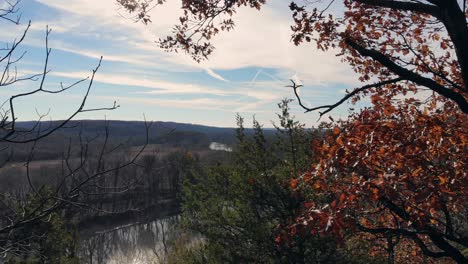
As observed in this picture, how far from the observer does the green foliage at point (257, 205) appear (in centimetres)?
1245

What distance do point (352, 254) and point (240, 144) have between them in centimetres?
543

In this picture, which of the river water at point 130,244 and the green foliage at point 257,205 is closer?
the green foliage at point 257,205

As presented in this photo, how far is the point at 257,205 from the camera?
1334 centimetres

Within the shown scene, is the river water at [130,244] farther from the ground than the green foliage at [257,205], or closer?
closer

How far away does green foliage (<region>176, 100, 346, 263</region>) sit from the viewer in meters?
12.4

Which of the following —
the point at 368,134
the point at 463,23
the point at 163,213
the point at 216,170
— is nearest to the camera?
the point at 463,23

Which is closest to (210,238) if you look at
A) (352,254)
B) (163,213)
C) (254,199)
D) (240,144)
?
(254,199)

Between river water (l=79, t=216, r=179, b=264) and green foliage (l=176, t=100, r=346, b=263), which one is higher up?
green foliage (l=176, t=100, r=346, b=263)

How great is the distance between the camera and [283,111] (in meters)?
14.8

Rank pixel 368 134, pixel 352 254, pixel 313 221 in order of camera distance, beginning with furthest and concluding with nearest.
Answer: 1. pixel 352 254
2. pixel 368 134
3. pixel 313 221

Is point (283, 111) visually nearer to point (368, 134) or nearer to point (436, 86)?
point (368, 134)

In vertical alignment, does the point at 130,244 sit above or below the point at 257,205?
below

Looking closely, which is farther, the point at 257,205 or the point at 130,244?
the point at 130,244

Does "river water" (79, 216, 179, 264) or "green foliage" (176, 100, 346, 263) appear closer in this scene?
"green foliage" (176, 100, 346, 263)
